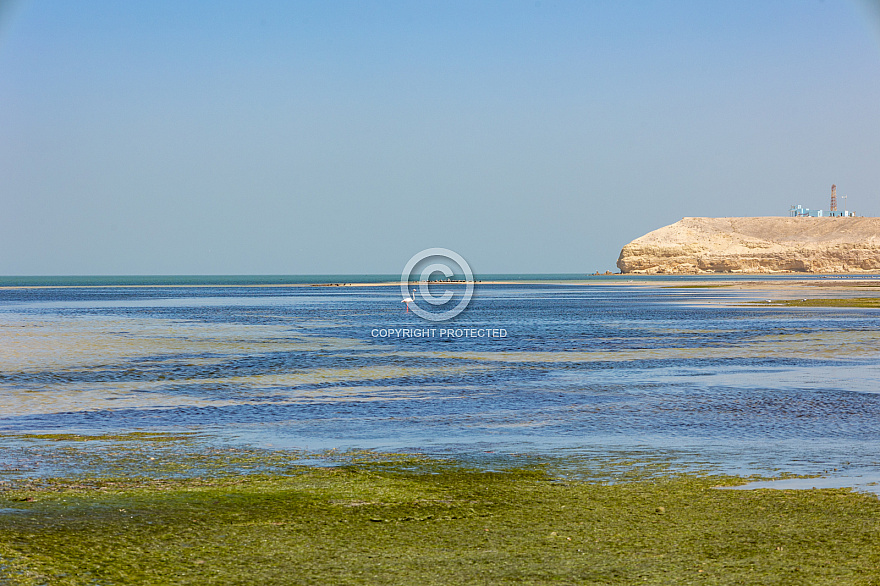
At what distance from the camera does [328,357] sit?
36812 millimetres

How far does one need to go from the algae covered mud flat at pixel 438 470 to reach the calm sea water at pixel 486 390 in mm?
136

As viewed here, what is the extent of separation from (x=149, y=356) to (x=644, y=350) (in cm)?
2115

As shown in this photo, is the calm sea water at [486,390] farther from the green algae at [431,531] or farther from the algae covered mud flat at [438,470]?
the green algae at [431,531]

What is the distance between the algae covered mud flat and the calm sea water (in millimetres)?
136

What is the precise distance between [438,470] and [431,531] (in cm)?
362

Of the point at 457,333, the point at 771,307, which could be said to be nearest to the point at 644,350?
the point at 457,333

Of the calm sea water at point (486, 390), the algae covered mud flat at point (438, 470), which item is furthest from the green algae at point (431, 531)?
the calm sea water at point (486, 390)

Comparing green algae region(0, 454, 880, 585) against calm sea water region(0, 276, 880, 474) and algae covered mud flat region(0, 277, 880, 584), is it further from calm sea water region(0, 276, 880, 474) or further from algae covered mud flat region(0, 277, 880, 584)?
calm sea water region(0, 276, 880, 474)

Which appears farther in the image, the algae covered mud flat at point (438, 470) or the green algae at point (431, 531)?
the algae covered mud flat at point (438, 470)

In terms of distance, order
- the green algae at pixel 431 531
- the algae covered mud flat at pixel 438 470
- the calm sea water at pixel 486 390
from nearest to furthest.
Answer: the green algae at pixel 431 531
the algae covered mud flat at pixel 438 470
the calm sea water at pixel 486 390

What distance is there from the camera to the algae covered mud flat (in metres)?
9.07

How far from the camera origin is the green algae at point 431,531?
28.5ft

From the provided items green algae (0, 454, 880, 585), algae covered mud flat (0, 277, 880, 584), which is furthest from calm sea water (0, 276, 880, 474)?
green algae (0, 454, 880, 585)

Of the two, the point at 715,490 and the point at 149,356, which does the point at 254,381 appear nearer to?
the point at 149,356
